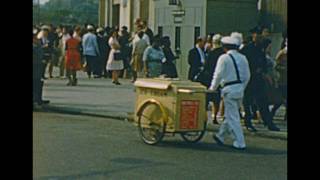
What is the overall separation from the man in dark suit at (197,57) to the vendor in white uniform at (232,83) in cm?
138

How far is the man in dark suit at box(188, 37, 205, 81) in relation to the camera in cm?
1001

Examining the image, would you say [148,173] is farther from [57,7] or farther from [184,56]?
[184,56]

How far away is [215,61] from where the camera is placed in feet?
31.2

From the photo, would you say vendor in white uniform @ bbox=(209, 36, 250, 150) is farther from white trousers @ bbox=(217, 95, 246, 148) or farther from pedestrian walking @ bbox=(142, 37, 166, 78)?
pedestrian walking @ bbox=(142, 37, 166, 78)

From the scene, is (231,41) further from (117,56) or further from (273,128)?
(117,56)

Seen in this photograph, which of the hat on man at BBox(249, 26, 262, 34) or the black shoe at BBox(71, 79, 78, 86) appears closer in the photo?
the hat on man at BBox(249, 26, 262, 34)

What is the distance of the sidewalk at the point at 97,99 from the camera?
404 inches

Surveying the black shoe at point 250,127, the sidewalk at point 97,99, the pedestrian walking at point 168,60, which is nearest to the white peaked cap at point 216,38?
the pedestrian walking at point 168,60

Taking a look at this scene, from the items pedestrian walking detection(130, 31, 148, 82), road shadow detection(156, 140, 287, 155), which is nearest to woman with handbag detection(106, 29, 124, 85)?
pedestrian walking detection(130, 31, 148, 82)

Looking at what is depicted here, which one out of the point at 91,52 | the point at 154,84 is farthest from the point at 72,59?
the point at 154,84

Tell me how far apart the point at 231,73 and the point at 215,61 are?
4.21ft

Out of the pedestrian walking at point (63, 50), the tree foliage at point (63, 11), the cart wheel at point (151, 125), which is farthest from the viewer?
the pedestrian walking at point (63, 50)

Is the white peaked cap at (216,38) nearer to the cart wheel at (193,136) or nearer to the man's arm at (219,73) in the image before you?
the man's arm at (219,73)
